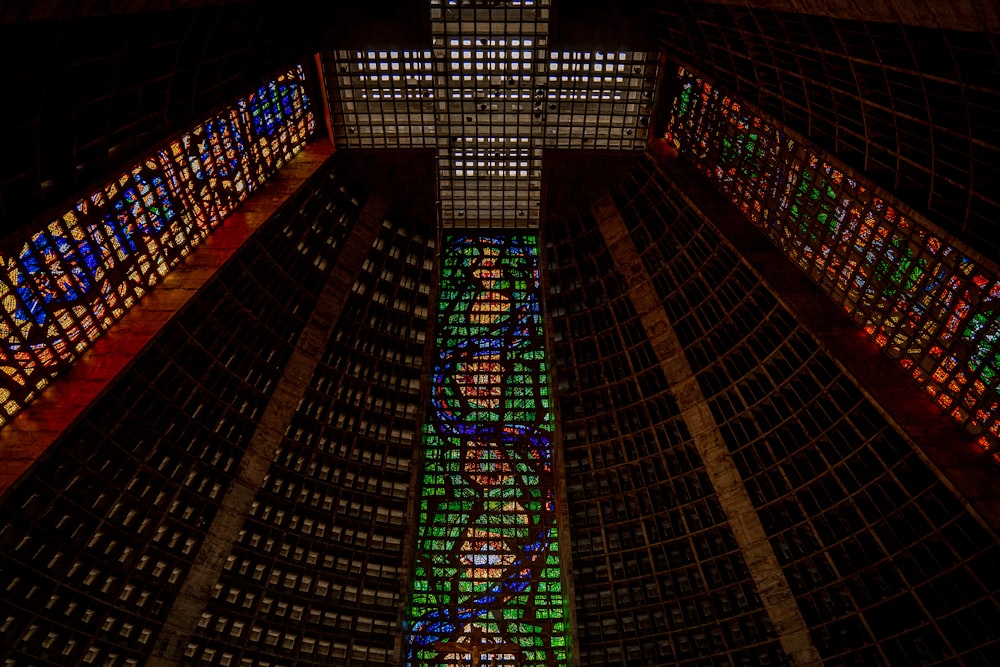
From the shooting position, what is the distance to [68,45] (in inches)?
860

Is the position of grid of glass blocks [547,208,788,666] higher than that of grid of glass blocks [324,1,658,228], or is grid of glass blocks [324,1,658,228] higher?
grid of glass blocks [324,1,658,228]

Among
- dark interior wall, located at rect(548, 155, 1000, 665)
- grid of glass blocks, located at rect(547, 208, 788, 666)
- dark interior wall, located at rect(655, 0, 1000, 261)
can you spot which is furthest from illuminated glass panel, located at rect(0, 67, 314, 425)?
dark interior wall, located at rect(655, 0, 1000, 261)

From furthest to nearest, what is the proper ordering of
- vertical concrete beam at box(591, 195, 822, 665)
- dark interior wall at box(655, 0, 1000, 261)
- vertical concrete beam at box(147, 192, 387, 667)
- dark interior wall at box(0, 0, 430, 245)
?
vertical concrete beam at box(591, 195, 822, 665) → vertical concrete beam at box(147, 192, 387, 667) → dark interior wall at box(655, 0, 1000, 261) → dark interior wall at box(0, 0, 430, 245)

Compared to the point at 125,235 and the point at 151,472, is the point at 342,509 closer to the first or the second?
the point at 151,472

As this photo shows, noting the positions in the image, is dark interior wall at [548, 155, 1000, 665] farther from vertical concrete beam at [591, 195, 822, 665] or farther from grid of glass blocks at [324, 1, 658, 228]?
grid of glass blocks at [324, 1, 658, 228]

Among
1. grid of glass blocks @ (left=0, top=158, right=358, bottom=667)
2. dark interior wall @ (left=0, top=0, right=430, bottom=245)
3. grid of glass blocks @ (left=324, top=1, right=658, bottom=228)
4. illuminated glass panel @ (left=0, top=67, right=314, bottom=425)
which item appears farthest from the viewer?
grid of glass blocks @ (left=324, top=1, right=658, bottom=228)

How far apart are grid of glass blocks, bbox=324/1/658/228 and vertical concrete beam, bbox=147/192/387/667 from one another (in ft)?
15.4

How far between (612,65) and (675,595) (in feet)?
81.4

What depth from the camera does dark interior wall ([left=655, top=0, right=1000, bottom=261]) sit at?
2200cm

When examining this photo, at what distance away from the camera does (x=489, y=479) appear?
41312 mm

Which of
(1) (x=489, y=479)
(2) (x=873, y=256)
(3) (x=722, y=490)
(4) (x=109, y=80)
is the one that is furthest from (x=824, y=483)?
(4) (x=109, y=80)

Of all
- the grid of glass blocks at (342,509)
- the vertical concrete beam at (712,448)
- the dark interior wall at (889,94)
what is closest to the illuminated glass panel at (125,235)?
the grid of glass blocks at (342,509)

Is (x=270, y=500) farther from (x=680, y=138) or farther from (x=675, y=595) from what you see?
(x=680, y=138)

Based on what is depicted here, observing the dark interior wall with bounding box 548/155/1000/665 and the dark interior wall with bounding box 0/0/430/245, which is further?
the dark interior wall with bounding box 548/155/1000/665
